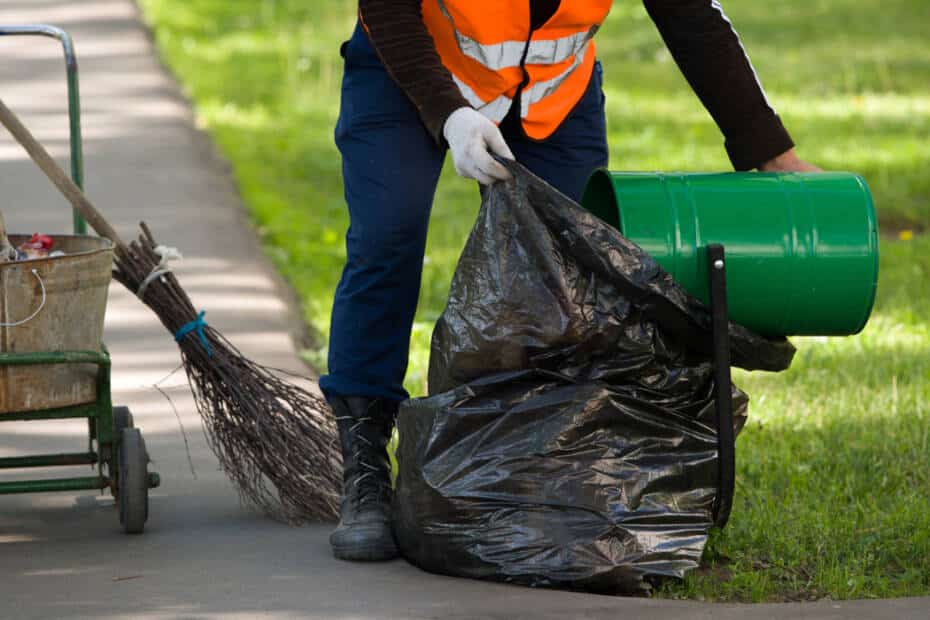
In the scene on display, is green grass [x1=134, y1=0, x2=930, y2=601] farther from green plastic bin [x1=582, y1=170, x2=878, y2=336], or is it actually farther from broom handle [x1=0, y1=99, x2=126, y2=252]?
broom handle [x1=0, y1=99, x2=126, y2=252]

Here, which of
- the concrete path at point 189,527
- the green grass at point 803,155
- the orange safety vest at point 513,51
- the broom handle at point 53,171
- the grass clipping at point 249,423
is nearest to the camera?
the concrete path at point 189,527

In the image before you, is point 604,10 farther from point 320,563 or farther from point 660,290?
point 320,563

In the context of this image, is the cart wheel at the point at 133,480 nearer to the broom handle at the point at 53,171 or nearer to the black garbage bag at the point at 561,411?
→ the broom handle at the point at 53,171

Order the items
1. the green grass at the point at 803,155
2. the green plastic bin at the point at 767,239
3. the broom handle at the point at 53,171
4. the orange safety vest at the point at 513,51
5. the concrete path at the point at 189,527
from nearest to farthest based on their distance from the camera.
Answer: the concrete path at the point at 189,527 → the green plastic bin at the point at 767,239 → the orange safety vest at the point at 513,51 → the green grass at the point at 803,155 → the broom handle at the point at 53,171

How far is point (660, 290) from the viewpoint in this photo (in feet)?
10.8

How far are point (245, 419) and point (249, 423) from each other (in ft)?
0.05

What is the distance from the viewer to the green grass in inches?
146

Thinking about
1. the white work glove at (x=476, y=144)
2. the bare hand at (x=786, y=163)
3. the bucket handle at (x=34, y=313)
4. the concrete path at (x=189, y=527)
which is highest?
the white work glove at (x=476, y=144)

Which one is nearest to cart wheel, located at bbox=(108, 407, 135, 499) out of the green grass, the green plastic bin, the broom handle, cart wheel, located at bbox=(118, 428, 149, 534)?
cart wheel, located at bbox=(118, 428, 149, 534)

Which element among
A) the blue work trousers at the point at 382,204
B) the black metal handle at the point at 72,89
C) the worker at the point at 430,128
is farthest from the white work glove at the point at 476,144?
the black metal handle at the point at 72,89

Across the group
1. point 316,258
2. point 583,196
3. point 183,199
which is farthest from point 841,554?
point 183,199

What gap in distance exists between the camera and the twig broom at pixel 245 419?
13.2 feet

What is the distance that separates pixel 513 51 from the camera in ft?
11.8

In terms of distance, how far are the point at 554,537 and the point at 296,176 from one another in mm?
5732
